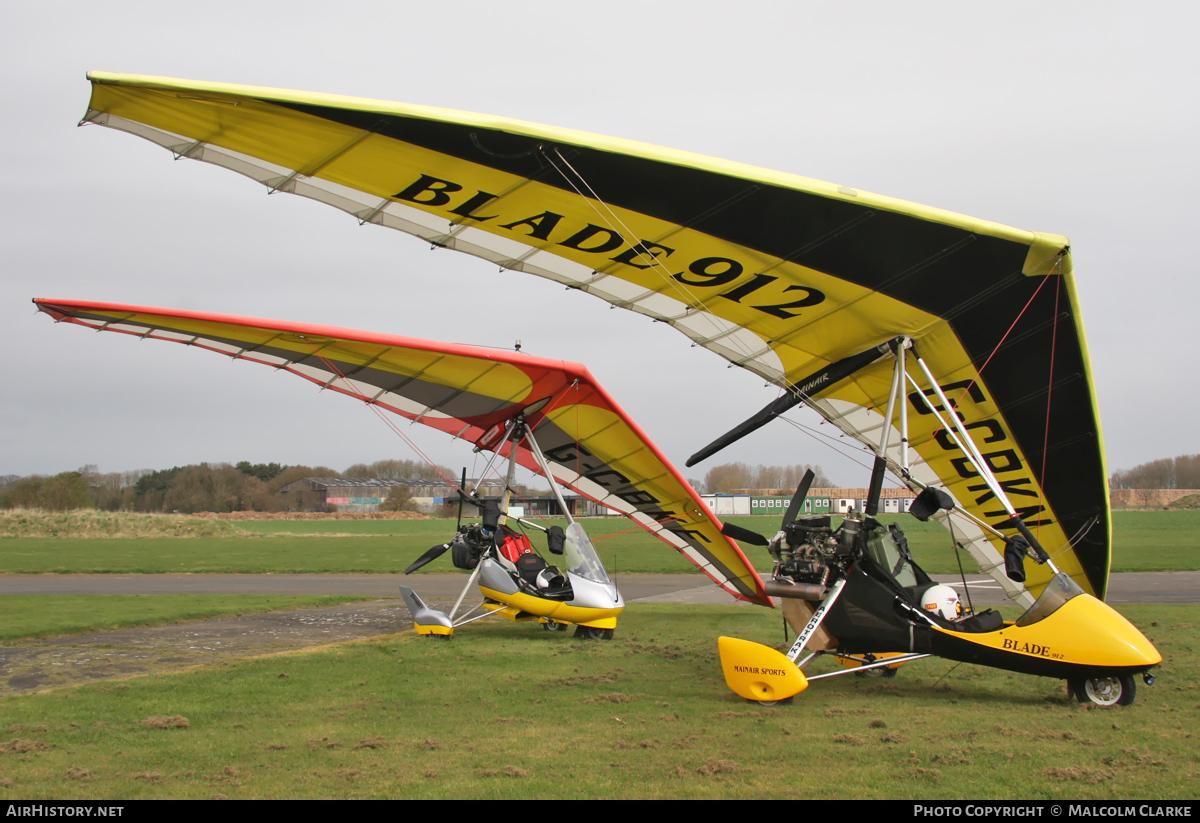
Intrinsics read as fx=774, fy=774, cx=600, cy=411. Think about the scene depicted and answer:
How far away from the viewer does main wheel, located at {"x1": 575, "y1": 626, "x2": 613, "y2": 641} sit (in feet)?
35.4

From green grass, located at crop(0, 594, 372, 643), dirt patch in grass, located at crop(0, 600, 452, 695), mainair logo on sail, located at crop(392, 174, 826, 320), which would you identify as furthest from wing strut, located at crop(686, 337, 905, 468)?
green grass, located at crop(0, 594, 372, 643)

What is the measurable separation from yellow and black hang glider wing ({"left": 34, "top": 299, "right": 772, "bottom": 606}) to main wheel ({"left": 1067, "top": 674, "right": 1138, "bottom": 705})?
4.78 metres

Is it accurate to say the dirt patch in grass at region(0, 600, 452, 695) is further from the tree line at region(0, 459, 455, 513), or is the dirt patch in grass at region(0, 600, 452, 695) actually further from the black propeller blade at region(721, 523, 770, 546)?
the tree line at region(0, 459, 455, 513)

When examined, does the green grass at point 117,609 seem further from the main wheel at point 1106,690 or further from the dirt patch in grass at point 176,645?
the main wheel at point 1106,690

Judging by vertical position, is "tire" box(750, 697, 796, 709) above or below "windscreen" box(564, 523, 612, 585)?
below

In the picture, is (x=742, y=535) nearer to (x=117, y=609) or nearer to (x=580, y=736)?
(x=580, y=736)

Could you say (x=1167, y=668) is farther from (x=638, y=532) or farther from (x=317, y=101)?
(x=638, y=532)

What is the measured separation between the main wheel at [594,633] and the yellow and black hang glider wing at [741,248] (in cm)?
428

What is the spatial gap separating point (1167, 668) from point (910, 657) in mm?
3210

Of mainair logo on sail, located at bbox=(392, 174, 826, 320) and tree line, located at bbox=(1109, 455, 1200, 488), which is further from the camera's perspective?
tree line, located at bbox=(1109, 455, 1200, 488)

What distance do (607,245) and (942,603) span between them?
4606 millimetres

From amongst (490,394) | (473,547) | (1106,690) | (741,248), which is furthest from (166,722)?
(1106,690)

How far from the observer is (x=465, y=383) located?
38.0ft
